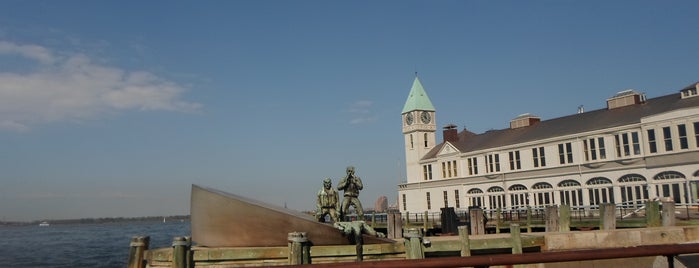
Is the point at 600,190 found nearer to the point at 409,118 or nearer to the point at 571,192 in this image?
the point at 571,192

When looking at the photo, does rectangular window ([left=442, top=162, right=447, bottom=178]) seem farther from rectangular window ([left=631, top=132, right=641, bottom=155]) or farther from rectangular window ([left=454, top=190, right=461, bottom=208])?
rectangular window ([left=631, top=132, right=641, bottom=155])

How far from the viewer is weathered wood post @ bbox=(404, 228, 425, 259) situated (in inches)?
466

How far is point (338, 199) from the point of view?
47.9 ft

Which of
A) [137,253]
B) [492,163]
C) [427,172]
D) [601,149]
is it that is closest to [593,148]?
[601,149]

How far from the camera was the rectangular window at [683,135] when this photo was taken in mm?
34438

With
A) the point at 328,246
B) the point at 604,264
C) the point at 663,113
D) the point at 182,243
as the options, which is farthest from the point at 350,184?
the point at 663,113

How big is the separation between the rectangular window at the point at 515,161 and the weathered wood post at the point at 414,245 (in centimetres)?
3605

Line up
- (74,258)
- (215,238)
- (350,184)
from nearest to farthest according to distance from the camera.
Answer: (215,238)
(350,184)
(74,258)

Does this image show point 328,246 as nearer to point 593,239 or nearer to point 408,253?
point 408,253

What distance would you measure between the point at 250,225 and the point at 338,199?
273 centimetres

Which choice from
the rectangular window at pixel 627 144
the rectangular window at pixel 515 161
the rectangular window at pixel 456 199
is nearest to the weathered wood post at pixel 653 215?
the rectangular window at pixel 627 144

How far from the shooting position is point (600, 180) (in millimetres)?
39750

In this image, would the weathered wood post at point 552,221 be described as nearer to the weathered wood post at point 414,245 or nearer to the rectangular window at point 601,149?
the weathered wood post at point 414,245

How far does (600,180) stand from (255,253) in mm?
34173
